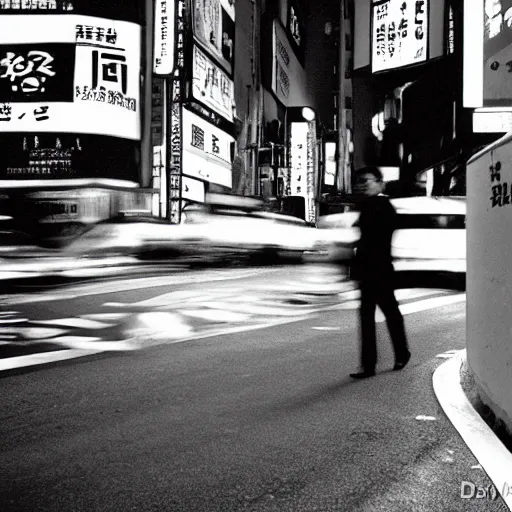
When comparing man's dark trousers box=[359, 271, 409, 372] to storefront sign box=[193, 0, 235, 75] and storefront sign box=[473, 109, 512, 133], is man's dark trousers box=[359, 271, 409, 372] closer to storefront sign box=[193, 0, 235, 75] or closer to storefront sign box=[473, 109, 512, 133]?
storefront sign box=[473, 109, 512, 133]

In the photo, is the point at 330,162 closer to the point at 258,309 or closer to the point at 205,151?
the point at 205,151

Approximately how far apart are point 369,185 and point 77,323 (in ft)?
16.3

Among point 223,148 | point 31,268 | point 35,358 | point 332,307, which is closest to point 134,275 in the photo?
point 31,268

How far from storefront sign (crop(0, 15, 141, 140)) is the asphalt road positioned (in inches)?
803

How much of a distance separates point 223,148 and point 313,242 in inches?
517

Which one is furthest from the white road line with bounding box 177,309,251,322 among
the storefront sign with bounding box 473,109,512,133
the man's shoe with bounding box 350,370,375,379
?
the storefront sign with bounding box 473,109,512,133

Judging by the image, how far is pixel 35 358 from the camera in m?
7.41

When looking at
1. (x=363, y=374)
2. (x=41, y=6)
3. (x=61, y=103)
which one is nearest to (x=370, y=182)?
(x=363, y=374)

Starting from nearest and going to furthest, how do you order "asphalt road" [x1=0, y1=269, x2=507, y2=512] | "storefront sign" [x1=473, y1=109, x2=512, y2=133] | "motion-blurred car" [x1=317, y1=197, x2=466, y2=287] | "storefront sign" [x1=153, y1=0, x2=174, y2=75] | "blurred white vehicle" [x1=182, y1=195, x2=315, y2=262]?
"asphalt road" [x1=0, y1=269, x2=507, y2=512] < "motion-blurred car" [x1=317, y1=197, x2=466, y2=287] < "storefront sign" [x1=473, y1=109, x2=512, y2=133] < "blurred white vehicle" [x1=182, y1=195, x2=315, y2=262] < "storefront sign" [x1=153, y1=0, x2=174, y2=75]

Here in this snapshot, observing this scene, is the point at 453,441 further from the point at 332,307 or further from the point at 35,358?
the point at 332,307

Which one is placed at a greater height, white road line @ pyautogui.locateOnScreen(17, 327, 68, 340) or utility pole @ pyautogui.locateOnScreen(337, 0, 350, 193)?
utility pole @ pyautogui.locateOnScreen(337, 0, 350, 193)

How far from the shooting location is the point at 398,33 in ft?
110

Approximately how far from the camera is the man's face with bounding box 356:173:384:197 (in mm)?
6637

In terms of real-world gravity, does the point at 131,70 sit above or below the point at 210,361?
above
